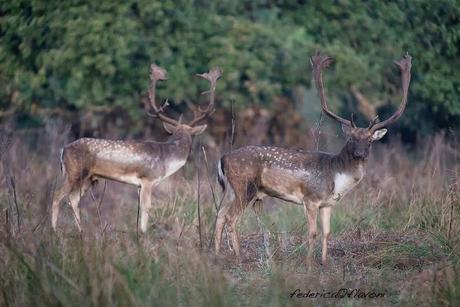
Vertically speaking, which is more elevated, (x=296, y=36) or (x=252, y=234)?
(x=252, y=234)

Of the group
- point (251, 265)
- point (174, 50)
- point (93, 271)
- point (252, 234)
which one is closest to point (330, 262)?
point (251, 265)

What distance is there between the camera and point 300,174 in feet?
29.1

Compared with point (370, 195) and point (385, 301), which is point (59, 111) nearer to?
point (370, 195)

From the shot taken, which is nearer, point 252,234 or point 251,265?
point 251,265

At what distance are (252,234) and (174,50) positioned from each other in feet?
24.6

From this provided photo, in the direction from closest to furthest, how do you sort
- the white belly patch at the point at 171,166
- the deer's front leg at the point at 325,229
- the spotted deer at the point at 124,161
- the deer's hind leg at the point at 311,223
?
1. the deer's hind leg at the point at 311,223
2. the deer's front leg at the point at 325,229
3. the spotted deer at the point at 124,161
4. the white belly patch at the point at 171,166

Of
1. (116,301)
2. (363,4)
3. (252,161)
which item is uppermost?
(116,301)

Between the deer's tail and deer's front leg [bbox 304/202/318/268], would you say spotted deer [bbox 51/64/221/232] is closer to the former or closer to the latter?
the deer's tail

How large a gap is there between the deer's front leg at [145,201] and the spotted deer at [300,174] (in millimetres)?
1436

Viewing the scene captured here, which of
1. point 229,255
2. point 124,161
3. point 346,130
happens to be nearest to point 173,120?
point 124,161

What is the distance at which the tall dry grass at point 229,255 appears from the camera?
621cm

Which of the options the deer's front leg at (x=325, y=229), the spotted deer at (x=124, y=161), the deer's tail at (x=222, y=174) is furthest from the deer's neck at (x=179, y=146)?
the deer's front leg at (x=325, y=229)

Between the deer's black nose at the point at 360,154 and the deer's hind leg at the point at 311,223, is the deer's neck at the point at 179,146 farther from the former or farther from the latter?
the deer's black nose at the point at 360,154

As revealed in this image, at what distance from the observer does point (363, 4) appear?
1684 centimetres
